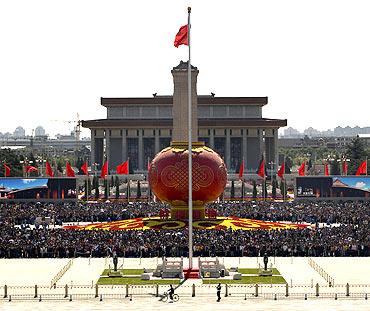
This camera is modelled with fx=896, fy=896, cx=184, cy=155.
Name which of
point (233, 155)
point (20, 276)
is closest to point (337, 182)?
point (20, 276)

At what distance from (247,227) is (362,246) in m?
11.1

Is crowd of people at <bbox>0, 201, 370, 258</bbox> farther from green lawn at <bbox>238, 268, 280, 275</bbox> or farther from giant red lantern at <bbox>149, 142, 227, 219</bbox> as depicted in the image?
green lawn at <bbox>238, 268, 280, 275</bbox>

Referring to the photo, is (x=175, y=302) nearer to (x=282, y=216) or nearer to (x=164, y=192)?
(x=164, y=192)

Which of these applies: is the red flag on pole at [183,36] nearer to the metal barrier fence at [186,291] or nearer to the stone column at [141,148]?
the metal barrier fence at [186,291]

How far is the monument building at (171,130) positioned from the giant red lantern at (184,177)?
72.9 m

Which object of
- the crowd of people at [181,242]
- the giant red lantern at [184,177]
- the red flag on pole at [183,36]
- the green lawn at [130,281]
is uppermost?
the red flag on pole at [183,36]

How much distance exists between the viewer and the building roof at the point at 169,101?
142 meters

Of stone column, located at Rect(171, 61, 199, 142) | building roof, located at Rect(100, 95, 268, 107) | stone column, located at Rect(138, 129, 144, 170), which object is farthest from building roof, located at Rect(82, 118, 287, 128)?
stone column, located at Rect(171, 61, 199, 142)

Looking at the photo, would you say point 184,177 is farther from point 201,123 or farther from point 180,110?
point 201,123

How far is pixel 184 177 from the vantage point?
64.2m

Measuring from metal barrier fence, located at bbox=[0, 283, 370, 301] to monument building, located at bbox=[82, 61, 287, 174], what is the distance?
97.4 meters

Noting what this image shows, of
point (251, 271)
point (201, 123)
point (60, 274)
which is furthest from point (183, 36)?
point (201, 123)

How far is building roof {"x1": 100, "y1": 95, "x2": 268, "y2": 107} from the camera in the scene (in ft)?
468

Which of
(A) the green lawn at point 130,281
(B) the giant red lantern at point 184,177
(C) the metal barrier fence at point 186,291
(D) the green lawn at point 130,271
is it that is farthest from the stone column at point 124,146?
(C) the metal barrier fence at point 186,291
